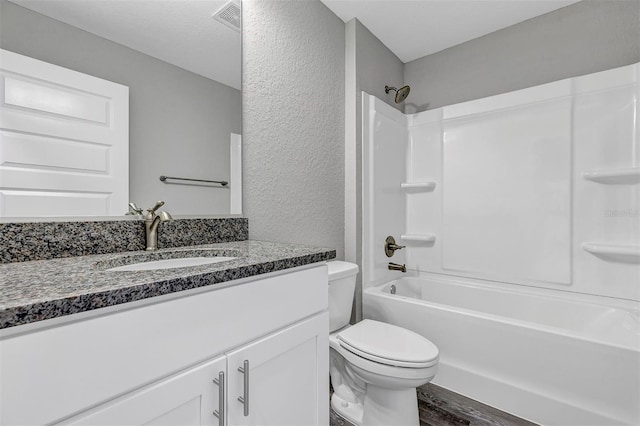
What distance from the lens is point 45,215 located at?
896 millimetres

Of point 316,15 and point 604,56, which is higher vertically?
point 316,15

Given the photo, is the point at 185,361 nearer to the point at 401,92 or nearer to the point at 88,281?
the point at 88,281

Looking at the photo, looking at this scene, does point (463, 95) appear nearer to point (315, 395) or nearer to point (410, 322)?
point (410, 322)

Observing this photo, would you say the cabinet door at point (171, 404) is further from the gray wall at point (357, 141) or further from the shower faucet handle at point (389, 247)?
the shower faucet handle at point (389, 247)

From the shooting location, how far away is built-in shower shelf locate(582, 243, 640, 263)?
1707mm

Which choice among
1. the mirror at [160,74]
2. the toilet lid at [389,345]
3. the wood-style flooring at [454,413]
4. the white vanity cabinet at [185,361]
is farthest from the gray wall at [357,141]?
the white vanity cabinet at [185,361]

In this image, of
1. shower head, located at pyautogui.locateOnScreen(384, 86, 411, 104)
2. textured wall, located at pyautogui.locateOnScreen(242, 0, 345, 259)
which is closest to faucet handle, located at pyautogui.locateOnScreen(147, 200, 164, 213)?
textured wall, located at pyautogui.locateOnScreen(242, 0, 345, 259)

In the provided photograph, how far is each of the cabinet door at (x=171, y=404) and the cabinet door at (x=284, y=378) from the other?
0.05m

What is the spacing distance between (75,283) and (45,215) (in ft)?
1.61

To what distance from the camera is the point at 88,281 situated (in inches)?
23.3

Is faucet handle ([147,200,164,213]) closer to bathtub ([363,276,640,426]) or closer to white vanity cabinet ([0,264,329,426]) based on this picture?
white vanity cabinet ([0,264,329,426])

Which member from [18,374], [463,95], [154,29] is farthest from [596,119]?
[18,374]

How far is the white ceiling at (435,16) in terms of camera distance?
76.3 inches

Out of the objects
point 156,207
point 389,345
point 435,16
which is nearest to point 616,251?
point 389,345
